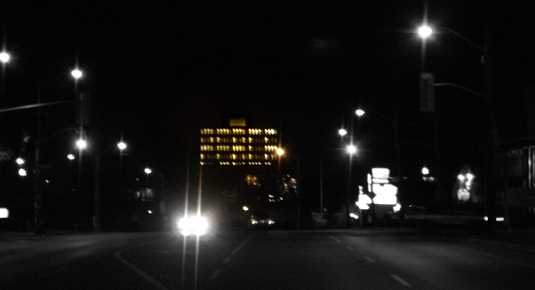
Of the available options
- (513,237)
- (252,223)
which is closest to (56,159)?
(252,223)

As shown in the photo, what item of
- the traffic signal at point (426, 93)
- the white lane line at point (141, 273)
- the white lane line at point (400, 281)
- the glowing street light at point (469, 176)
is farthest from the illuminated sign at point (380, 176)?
the white lane line at point (400, 281)

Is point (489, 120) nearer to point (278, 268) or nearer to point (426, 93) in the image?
point (426, 93)

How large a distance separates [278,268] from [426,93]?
1099 cm

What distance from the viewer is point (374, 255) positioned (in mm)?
27234

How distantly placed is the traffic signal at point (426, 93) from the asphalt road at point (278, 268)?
5.01 metres

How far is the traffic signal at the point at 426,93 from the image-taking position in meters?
29.9

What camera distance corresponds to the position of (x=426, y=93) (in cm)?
3008

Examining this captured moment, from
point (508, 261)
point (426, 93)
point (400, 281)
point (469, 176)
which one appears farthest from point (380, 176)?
point (400, 281)

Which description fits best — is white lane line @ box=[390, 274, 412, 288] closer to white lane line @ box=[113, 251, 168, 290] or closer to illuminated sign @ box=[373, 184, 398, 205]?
white lane line @ box=[113, 251, 168, 290]

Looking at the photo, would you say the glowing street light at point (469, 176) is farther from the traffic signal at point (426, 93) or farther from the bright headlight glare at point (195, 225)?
the traffic signal at point (426, 93)

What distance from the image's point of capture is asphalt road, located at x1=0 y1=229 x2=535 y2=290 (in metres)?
17.5

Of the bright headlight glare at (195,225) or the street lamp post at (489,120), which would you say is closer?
the street lamp post at (489,120)

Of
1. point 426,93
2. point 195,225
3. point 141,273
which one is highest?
point 426,93

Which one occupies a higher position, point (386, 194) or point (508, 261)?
point (386, 194)
